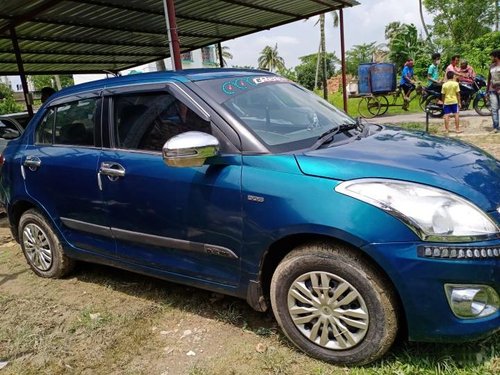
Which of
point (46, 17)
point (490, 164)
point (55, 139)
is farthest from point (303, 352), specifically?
point (46, 17)

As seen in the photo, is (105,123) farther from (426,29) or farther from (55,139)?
(426,29)

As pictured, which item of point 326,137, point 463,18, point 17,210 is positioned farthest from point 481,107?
point 463,18

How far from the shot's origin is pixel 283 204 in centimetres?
253

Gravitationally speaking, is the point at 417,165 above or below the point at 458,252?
above

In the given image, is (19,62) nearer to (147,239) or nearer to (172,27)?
(172,27)

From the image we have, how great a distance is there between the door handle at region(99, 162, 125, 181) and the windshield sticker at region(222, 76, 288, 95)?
3.06ft

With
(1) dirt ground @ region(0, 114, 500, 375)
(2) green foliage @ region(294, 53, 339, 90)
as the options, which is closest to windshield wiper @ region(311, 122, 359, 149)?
(1) dirt ground @ region(0, 114, 500, 375)

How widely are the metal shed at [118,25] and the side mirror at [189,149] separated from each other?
3605mm

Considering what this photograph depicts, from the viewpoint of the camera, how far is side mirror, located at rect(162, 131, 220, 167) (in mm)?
2639

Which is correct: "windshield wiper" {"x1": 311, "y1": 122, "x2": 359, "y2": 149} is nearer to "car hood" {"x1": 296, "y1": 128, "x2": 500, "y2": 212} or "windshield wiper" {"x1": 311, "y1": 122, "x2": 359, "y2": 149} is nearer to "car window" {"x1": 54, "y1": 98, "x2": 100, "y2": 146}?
"car hood" {"x1": 296, "y1": 128, "x2": 500, "y2": 212}

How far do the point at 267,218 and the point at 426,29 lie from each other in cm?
4501

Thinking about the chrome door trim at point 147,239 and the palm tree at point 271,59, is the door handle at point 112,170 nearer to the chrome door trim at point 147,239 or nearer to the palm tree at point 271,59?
the chrome door trim at point 147,239

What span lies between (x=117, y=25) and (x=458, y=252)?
28.0ft

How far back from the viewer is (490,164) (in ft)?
9.27
